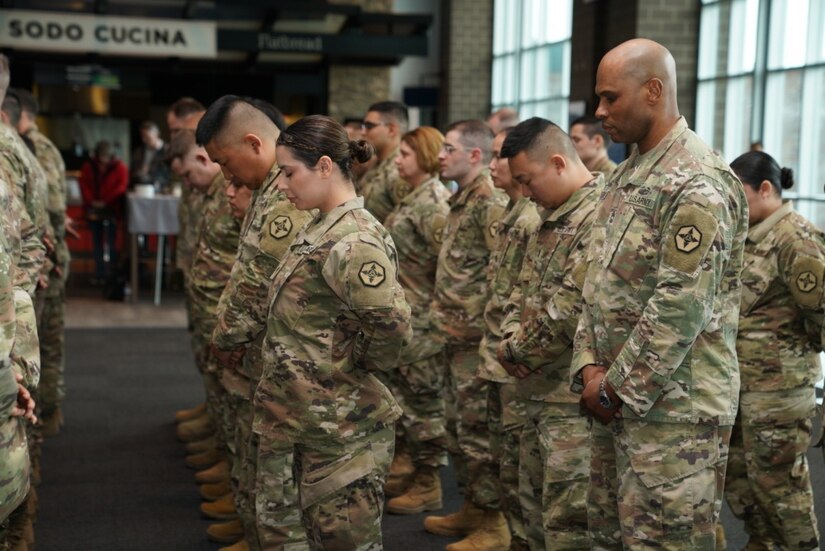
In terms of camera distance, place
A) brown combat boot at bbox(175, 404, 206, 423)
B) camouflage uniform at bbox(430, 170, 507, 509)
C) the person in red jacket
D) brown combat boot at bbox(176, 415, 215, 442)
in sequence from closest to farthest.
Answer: camouflage uniform at bbox(430, 170, 507, 509) → brown combat boot at bbox(176, 415, 215, 442) → brown combat boot at bbox(175, 404, 206, 423) → the person in red jacket

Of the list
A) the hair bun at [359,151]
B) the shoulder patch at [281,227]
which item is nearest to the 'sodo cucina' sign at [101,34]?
the shoulder patch at [281,227]

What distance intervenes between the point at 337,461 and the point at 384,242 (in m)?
0.59

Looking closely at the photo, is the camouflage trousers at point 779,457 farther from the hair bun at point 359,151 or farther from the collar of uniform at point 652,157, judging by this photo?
the hair bun at point 359,151

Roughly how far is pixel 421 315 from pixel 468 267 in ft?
1.69

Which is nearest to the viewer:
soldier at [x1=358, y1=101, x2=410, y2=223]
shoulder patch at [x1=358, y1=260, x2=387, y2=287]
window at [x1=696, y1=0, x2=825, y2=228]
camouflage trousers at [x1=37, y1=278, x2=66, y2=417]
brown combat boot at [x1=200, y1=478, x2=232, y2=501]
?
shoulder patch at [x1=358, y1=260, x2=387, y2=287]

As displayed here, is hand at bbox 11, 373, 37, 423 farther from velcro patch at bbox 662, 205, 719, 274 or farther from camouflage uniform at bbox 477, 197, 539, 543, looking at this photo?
camouflage uniform at bbox 477, 197, 539, 543

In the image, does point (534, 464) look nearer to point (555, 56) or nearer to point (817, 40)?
point (817, 40)

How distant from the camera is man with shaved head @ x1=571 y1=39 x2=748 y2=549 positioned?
235 cm

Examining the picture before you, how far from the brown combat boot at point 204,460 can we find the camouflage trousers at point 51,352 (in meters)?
0.94

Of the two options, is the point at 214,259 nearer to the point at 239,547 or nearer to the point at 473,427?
the point at 239,547

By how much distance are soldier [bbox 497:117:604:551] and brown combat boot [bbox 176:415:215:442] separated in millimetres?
2824

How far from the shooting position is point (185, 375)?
7.45 meters

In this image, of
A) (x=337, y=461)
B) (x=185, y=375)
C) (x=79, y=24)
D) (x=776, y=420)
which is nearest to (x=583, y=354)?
(x=337, y=461)

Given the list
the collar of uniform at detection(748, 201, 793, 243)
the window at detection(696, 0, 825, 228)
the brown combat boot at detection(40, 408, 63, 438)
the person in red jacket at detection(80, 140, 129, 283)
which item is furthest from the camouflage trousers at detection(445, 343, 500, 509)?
the person in red jacket at detection(80, 140, 129, 283)
